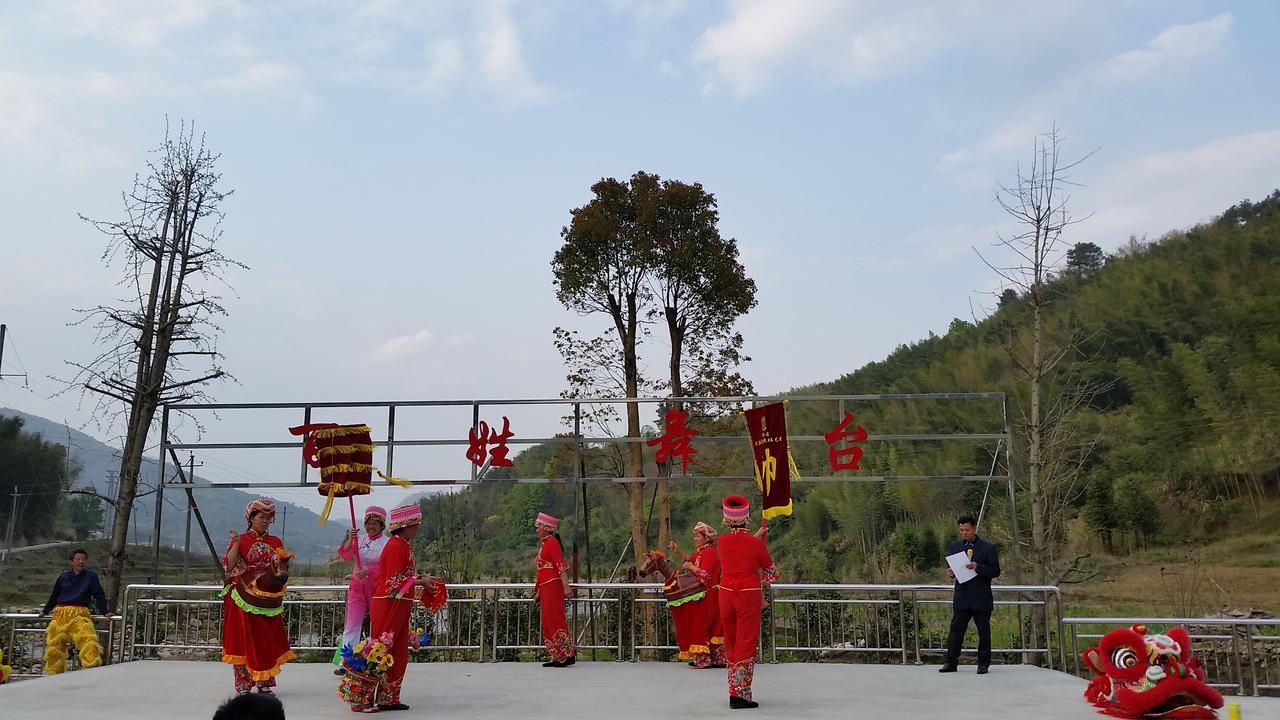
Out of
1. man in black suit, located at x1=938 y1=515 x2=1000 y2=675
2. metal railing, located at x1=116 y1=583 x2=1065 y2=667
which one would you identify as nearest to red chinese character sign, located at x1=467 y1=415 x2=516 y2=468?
metal railing, located at x1=116 y1=583 x2=1065 y2=667

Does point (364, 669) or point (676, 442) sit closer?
point (364, 669)

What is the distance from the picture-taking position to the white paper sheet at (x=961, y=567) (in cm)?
780

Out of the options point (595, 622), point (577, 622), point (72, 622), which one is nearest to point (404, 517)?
point (577, 622)

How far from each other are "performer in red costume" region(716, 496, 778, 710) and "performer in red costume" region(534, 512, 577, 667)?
7.68ft

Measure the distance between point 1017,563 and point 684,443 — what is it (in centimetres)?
396

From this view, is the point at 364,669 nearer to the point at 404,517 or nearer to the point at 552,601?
the point at 404,517

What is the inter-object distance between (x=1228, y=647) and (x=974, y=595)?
5705mm

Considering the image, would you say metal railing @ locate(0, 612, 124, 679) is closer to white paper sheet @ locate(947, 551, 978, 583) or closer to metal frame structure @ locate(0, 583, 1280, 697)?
metal frame structure @ locate(0, 583, 1280, 697)

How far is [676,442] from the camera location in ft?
37.6

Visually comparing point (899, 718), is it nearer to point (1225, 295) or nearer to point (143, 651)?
point (143, 651)

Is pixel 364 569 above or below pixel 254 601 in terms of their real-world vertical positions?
above

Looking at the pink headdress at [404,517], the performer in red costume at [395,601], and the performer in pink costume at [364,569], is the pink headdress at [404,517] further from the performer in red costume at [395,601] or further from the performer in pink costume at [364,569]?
the performer in pink costume at [364,569]

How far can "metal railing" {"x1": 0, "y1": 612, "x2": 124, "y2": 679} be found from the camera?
32.0 feet

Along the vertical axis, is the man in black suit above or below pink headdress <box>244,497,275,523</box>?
below
